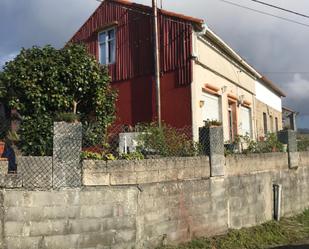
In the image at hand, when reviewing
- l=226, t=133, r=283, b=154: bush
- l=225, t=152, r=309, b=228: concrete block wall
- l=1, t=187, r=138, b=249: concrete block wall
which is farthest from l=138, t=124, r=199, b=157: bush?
l=226, t=133, r=283, b=154: bush

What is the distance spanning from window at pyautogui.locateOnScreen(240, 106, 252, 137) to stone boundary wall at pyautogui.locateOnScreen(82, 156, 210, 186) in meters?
12.5

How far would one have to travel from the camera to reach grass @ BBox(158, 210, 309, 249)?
10.1 metres

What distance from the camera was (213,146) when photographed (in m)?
11.0

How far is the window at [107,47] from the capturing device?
1947 cm

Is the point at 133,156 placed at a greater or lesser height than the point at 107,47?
lesser

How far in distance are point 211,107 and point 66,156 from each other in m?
10.9

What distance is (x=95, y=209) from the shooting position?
333 inches

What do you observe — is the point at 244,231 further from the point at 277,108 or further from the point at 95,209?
the point at 277,108

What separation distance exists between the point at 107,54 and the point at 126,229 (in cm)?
1198

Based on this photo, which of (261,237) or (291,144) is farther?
(291,144)

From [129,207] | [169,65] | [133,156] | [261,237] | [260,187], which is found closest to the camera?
[129,207]

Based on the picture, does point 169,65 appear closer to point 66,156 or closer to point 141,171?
point 141,171

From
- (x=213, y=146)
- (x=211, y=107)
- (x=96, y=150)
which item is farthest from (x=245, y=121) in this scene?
(x=96, y=150)

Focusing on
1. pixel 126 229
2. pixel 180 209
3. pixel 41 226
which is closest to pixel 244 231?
pixel 180 209
